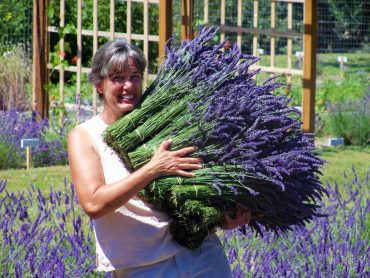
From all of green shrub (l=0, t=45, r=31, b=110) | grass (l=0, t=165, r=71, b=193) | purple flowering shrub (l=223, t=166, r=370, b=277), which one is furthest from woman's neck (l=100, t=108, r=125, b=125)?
green shrub (l=0, t=45, r=31, b=110)

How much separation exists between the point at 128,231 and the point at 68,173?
563 centimetres

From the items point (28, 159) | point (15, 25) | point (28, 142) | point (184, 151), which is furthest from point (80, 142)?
point (15, 25)

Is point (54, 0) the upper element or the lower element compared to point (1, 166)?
upper

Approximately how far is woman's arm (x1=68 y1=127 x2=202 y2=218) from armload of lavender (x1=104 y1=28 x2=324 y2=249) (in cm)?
4

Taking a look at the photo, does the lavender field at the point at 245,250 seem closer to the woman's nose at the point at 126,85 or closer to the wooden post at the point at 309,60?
the woman's nose at the point at 126,85

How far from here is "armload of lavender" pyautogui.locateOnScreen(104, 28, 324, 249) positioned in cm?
333

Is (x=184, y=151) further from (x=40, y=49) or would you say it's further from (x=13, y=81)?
(x=13, y=81)

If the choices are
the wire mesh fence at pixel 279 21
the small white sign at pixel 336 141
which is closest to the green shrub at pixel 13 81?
the wire mesh fence at pixel 279 21

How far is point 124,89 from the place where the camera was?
340cm

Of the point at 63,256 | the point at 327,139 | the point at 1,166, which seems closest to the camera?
the point at 63,256

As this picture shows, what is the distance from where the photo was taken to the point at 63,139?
9.72 meters

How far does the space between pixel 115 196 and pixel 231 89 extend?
1.76 feet

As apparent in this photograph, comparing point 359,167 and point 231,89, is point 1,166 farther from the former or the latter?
point 231,89

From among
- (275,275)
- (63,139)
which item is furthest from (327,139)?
(275,275)
